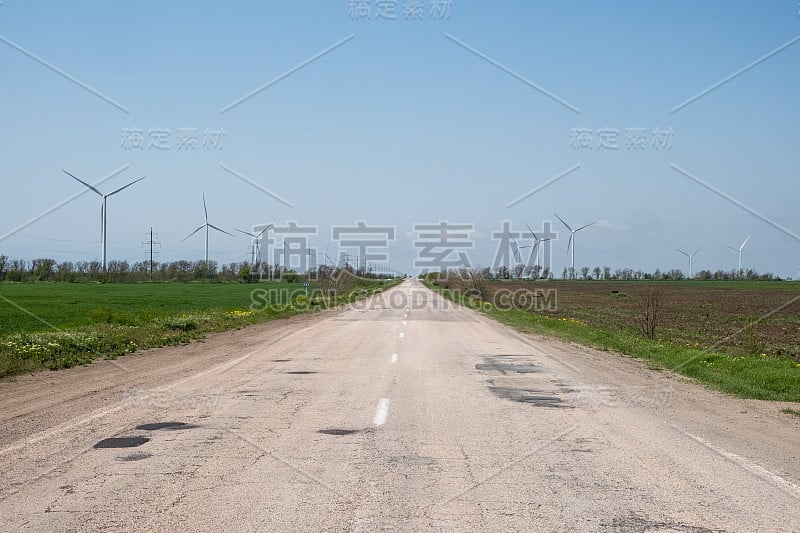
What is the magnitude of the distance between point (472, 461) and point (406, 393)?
475cm

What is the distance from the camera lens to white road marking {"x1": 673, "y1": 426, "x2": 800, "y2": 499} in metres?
6.43

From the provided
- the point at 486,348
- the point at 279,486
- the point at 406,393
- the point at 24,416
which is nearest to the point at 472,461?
the point at 279,486

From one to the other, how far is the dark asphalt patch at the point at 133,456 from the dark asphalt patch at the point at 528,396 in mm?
5952

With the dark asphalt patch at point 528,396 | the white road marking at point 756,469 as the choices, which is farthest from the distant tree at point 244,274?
the white road marking at point 756,469

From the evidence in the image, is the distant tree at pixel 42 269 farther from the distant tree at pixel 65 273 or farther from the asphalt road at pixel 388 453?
the asphalt road at pixel 388 453

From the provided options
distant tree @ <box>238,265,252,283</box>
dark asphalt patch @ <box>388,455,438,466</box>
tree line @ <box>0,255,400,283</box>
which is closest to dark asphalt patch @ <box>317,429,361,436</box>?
dark asphalt patch @ <box>388,455,438,466</box>

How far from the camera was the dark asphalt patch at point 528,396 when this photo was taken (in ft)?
37.0

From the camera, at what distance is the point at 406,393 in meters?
12.1

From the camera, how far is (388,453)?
7.66m

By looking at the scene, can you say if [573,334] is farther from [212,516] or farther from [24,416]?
[212,516]

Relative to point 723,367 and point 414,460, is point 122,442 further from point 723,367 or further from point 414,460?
point 723,367

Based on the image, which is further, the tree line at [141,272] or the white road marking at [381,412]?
the tree line at [141,272]

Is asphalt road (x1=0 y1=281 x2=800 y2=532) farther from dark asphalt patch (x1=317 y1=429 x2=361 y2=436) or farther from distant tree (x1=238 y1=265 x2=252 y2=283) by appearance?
distant tree (x1=238 y1=265 x2=252 y2=283)

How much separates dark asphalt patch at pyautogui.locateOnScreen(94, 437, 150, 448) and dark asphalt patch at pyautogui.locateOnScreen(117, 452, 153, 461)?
402 millimetres
